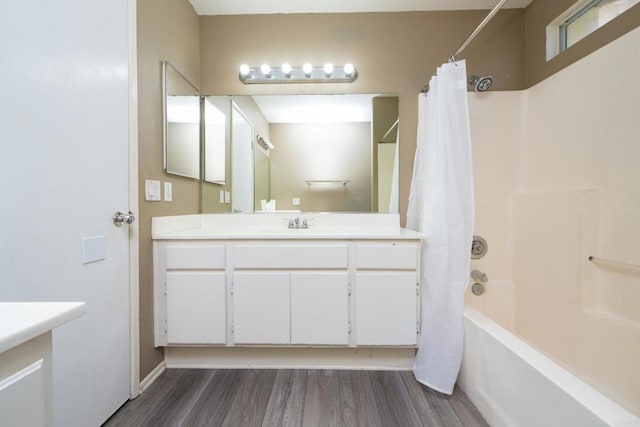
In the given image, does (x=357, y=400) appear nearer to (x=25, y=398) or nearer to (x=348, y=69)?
(x=25, y=398)

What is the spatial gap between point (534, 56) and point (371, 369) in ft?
8.14

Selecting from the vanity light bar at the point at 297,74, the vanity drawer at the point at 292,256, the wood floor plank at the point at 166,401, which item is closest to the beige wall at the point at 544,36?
the vanity light bar at the point at 297,74

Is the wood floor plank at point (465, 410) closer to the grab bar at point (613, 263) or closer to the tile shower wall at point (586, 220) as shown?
the tile shower wall at point (586, 220)

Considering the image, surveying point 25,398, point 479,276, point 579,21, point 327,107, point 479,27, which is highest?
point 579,21

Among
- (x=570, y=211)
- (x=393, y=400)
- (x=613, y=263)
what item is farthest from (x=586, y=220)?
(x=393, y=400)

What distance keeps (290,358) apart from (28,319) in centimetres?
150

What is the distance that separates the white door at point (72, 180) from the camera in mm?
916

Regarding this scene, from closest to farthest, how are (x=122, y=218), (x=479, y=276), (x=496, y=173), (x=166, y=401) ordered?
1. (x=122, y=218)
2. (x=166, y=401)
3. (x=479, y=276)
4. (x=496, y=173)

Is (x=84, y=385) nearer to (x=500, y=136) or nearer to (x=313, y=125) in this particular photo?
(x=313, y=125)

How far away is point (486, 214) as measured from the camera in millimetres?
2096

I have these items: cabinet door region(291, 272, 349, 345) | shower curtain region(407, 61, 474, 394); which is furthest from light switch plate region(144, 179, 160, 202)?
shower curtain region(407, 61, 474, 394)

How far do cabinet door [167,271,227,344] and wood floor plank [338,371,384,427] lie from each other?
76cm

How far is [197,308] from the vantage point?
64.9 inches

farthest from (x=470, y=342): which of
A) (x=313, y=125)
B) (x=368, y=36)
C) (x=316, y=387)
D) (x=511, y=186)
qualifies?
(x=368, y=36)
